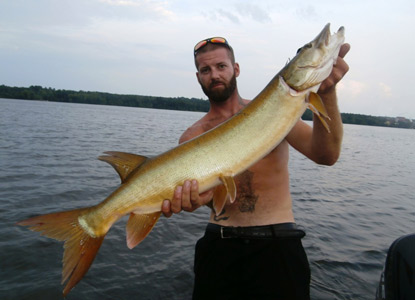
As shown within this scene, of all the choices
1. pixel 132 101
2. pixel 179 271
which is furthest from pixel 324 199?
pixel 132 101

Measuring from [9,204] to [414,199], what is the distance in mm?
14018

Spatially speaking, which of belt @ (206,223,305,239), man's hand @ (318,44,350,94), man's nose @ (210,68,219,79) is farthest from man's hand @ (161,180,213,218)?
man's nose @ (210,68,219,79)

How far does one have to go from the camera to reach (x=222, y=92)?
3764mm

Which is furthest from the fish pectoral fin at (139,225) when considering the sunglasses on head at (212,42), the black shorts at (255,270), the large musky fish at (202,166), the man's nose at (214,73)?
the sunglasses on head at (212,42)

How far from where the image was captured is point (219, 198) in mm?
2781

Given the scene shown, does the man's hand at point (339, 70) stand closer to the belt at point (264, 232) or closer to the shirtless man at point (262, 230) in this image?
the shirtless man at point (262, 230)

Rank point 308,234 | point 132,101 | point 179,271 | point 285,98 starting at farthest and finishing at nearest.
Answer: point 132,101 → point 308,234 → point 179,271 → point 285,98

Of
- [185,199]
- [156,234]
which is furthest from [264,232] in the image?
[156,234]

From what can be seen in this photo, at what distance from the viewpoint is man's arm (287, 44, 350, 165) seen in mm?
2498

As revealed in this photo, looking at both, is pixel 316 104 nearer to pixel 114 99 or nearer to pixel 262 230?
pixel 262 230

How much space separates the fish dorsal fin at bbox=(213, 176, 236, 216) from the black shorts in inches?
22.4

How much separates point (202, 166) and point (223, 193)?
33 centimetres

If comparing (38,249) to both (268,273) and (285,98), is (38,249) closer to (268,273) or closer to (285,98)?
(268,273)

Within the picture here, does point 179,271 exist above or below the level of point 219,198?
below
